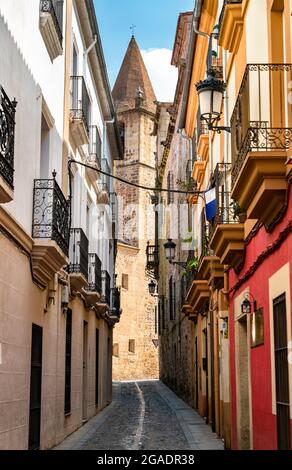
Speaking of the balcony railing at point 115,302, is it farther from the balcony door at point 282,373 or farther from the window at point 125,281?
the window at point 125,281

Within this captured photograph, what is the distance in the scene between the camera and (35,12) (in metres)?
11.0

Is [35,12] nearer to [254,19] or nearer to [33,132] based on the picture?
[33,132]

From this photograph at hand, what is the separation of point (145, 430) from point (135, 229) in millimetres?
35192

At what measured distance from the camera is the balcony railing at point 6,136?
8.01 m

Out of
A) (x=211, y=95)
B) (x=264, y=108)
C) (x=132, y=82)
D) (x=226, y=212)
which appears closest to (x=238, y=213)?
(x=226, y=212)

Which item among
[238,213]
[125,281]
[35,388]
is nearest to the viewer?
[238,213]

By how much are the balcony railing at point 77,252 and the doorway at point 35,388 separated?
362cm

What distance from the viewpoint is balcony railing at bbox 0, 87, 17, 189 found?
801 centimetres

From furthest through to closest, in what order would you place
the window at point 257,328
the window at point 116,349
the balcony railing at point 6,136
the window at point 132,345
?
the window at point 132,345 → the window at point 116,349 → the window at point 257,328 → the balcony railing at point 6,136

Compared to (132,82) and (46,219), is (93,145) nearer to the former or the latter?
(46,219)

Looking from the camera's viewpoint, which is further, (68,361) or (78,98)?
(78,98)

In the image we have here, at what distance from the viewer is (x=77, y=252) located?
51.1 feet

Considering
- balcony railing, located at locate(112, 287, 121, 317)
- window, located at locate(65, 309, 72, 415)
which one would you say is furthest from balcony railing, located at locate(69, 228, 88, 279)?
balcony railing, located at locate(112, 287, 121, 317)

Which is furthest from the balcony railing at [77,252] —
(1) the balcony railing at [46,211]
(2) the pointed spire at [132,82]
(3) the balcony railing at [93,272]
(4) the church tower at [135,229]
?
(2) the pointed spire at [132,82]
